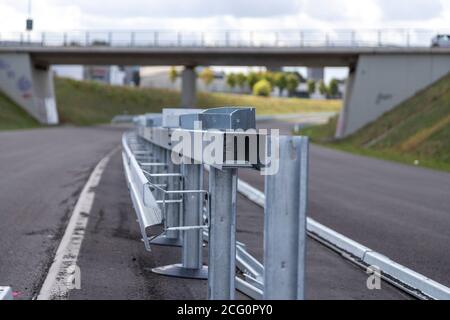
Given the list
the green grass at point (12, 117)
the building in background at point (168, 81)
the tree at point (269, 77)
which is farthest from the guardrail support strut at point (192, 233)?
the tree at point (269, 77)

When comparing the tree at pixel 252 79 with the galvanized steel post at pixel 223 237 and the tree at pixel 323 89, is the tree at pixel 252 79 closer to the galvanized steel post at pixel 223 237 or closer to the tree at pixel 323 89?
the tree at pixel 323 89

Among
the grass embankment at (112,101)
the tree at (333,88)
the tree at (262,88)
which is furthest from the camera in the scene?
the tree at (333,88)

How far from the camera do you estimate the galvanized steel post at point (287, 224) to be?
494cm

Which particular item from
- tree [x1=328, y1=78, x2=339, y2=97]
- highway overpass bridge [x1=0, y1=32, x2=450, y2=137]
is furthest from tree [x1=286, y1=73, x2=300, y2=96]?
highway overpass bridge [x1=0, y1=32, x2=450, y2=137]

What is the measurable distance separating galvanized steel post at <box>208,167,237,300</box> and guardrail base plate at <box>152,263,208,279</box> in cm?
145

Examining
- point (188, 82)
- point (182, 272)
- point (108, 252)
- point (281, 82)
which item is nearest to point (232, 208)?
point (182, 272)

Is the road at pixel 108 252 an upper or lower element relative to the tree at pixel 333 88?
upper

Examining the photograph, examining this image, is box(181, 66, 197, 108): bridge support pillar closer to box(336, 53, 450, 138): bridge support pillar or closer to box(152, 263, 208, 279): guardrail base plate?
box(336, 53, 450, 138): bridge support pillar

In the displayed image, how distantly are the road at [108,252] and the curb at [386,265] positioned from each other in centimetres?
25

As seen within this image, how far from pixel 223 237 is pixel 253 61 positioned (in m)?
51.5

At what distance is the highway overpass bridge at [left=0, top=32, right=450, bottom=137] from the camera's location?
50.8m

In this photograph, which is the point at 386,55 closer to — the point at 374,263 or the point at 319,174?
the point at 319,174

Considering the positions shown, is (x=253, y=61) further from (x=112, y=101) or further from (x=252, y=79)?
(x=252, y=79)
